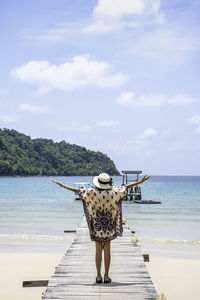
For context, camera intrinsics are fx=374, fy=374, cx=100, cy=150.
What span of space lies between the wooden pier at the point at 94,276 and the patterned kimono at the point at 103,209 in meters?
0.82

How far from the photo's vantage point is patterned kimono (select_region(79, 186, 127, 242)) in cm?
604

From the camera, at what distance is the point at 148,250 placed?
44.1 feet

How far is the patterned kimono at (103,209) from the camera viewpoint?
6035 mm

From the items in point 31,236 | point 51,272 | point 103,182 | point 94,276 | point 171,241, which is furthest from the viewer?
point 31,236

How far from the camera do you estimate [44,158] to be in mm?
168875

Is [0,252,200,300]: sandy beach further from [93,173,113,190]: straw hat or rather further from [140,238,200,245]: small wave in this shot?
[93,173,113,190]: straw hat

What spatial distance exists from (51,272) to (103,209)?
5.02 m

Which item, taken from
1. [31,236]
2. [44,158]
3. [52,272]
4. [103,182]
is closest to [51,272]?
[52,272]

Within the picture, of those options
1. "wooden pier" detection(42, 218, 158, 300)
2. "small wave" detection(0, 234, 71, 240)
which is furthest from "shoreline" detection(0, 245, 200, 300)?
"small wave" detection(0, 234, 71, 240)

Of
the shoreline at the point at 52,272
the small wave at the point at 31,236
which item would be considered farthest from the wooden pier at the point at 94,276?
the small wave at the point at 31,236

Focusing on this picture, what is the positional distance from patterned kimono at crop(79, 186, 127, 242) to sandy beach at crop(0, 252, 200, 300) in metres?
3.04

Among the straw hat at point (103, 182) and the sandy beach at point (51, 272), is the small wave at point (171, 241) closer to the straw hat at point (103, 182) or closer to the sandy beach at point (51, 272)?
the sandy beach at point (51, 272)

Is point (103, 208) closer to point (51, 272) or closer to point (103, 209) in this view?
point (103, 209)

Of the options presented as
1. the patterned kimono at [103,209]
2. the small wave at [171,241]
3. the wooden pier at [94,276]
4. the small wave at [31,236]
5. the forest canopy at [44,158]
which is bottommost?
the small wave at [171,241]
